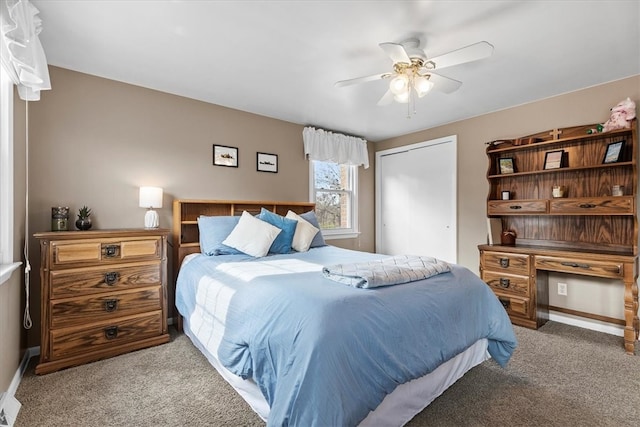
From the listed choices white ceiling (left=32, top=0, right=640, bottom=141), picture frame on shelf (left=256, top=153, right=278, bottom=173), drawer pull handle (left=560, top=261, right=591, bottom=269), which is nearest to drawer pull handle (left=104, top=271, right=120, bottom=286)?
white ceiling (left=32, top=0, right=640, bottom=141)

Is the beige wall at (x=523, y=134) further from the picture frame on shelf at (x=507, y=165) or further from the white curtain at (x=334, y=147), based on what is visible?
the white curtain at (x=334, y=147)

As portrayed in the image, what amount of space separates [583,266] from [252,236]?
2956 mm

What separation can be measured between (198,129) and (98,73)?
3.14 feet

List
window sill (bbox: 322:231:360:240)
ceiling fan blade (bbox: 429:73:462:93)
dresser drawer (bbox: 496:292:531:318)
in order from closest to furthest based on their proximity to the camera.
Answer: ceiling fan blade (bbox: 429:73:462:93), dresser drawer (bbox: 496:292:531:318), window sill (bbox: 322:231:360:240)

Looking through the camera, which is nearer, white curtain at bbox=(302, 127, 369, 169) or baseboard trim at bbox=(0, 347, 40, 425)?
baseboard trim at bbox=(0, 347, 40, 425)

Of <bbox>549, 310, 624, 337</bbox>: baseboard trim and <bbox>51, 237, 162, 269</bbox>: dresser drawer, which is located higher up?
<bbox>51, 237, 162, 269</bbox>: dresser drawer

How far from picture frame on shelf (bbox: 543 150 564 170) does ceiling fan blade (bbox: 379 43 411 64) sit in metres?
2.18

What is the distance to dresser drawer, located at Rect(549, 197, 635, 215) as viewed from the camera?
267 centimetres

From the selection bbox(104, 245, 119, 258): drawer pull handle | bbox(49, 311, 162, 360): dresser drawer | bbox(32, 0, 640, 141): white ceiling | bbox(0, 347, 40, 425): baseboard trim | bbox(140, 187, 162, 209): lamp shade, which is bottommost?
bbox(0, 347, 40, 425): baseboard trim

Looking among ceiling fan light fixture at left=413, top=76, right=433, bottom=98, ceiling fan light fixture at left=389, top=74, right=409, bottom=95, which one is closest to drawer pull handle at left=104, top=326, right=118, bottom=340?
ceiling fan light fixture at left=389, top=74, right=409, bottom=95

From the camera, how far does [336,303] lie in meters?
1.41

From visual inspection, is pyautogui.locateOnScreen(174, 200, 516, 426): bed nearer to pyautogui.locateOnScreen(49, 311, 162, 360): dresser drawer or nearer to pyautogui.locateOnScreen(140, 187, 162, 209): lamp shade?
pyautogui.locateOnScreen(49, 311, 162, 360): dresser drawer

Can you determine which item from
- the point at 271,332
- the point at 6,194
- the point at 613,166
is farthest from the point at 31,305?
the point at 613,166

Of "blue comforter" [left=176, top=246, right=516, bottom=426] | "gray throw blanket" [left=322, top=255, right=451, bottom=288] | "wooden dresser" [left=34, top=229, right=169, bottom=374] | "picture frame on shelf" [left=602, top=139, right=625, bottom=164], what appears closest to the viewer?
"blue comforter" [left=176, top=246, right=516, bottom=426]
